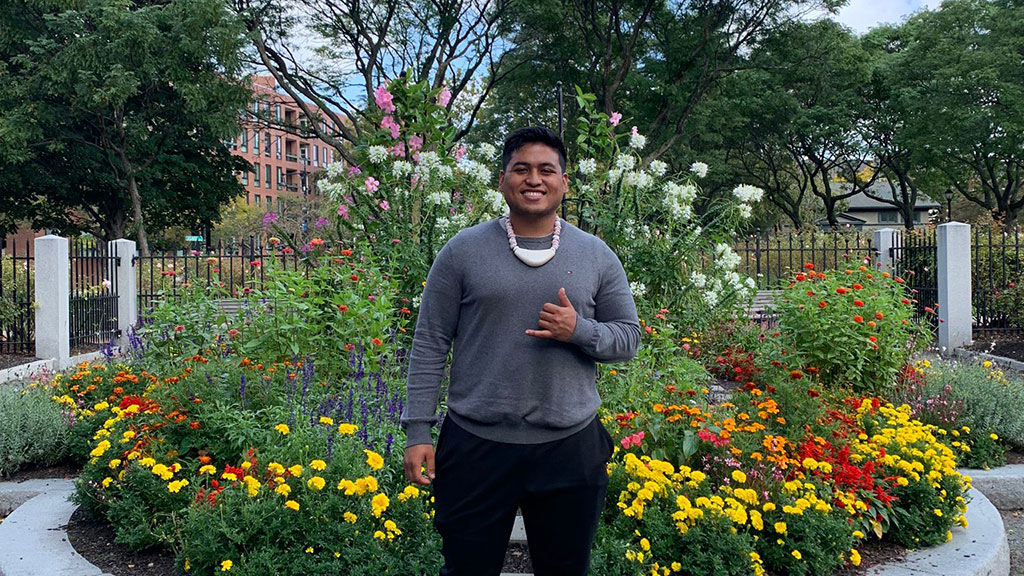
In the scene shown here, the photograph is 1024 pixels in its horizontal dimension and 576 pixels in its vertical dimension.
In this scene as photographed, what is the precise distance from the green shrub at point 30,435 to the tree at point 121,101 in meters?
15.6

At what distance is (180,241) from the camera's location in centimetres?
4147

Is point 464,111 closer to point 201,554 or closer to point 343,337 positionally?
point 343,337

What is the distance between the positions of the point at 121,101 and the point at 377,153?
52.9ft

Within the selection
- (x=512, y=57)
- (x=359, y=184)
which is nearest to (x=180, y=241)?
(x=512, y=57)

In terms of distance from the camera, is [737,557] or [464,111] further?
[464,111]

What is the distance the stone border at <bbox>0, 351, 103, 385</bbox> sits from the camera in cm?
935

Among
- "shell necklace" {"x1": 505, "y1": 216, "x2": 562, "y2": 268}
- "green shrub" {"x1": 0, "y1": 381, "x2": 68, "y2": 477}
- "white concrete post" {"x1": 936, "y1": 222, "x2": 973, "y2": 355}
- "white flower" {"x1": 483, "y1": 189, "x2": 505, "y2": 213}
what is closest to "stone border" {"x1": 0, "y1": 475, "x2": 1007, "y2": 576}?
"green shrub" {"x1": 0, "y1": 381, "x2": 68, "y2": 477}

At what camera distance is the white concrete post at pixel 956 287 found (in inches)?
468

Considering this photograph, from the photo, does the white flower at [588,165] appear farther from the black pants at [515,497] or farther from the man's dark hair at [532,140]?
the black pants at [515,497]

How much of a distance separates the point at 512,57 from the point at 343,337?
1891cm

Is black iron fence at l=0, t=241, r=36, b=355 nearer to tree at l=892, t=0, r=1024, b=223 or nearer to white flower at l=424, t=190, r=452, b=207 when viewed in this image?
white flower at l=424, t=190, r=452, b=207

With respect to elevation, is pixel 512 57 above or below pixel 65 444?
above

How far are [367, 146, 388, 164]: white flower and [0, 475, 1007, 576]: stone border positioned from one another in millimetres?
3252

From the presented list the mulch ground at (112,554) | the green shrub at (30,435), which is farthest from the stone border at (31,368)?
the mulch ground at (112,554)
